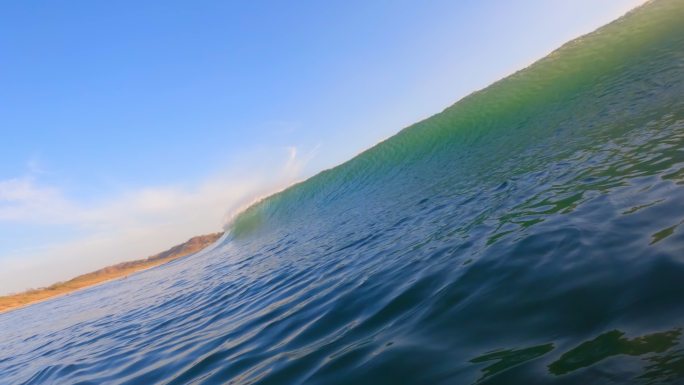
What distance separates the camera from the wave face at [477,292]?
2896 millimetres

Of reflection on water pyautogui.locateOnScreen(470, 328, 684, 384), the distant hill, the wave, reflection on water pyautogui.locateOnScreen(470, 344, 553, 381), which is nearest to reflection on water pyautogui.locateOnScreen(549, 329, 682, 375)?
reflection on water pyautogui.locateOnScreen(470, 328, 684, 384)

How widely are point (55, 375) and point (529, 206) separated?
9.84 metres

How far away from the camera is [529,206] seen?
22.2ft

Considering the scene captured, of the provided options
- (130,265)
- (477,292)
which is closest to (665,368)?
(477,292)

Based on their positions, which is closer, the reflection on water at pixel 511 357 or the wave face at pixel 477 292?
the reflection on water at pixel 511 357

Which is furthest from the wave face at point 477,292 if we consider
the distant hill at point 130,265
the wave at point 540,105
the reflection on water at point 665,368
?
the distant hill at point 130,265

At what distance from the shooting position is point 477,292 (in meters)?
4.25

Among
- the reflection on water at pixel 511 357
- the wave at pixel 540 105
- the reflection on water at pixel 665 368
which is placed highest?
the wave at pixel 540 105

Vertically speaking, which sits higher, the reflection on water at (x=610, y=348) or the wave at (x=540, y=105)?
the wave at (x=540, y=105)

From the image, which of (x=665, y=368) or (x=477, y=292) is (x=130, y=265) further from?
(x=665, y=368)

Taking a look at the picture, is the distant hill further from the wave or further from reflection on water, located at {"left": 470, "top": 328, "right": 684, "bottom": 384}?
reflection on water, located at {"left": 470, "top": 328, "right": 684, "bottom": 384}

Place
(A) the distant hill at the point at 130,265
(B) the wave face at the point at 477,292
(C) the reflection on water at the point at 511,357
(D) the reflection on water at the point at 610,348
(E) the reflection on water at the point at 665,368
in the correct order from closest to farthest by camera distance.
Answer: (E) the reflection on water at the point at 665,368
(D) the reflection on water at the point at 610,348
(C) the reflection on water at the point at 511,357
(B) the wave face at the point at 477,292
(A) the distant hill at the point at 130,265

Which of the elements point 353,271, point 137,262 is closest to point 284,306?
point 353,271

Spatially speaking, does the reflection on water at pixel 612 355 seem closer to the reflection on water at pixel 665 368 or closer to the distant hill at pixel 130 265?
the reflection on water at pixel 665 368
